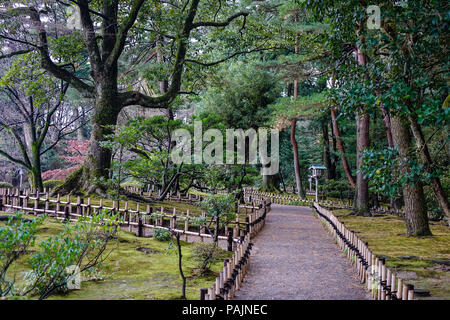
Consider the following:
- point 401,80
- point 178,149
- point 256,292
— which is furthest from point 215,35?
point 256,292

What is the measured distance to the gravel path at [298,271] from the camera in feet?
17.3

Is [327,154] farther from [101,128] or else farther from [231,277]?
[231,277]

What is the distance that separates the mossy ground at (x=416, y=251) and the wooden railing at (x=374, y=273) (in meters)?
0.65

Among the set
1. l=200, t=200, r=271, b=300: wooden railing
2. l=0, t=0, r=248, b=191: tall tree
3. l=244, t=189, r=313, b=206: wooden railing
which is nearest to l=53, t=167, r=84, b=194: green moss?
l=0, t=0, r=248, b=191: tall tree

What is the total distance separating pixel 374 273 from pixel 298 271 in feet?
5.42

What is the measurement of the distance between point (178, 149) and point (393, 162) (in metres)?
8.13

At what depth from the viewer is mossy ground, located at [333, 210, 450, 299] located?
563 cm

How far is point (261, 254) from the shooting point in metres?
8.16

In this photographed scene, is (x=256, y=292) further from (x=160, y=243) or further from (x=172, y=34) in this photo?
(x=172, y=34)

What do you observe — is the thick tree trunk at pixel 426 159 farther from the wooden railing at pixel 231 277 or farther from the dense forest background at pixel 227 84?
the wooden railing at pixel 231 277

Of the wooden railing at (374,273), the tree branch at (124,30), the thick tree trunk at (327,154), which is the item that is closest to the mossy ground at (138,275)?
the wooden railing at (374,273)

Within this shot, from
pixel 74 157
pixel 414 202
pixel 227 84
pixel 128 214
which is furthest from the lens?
pixel 74 157

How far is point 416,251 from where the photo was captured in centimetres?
786

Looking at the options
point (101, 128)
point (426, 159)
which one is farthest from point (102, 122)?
point (426, 159)
